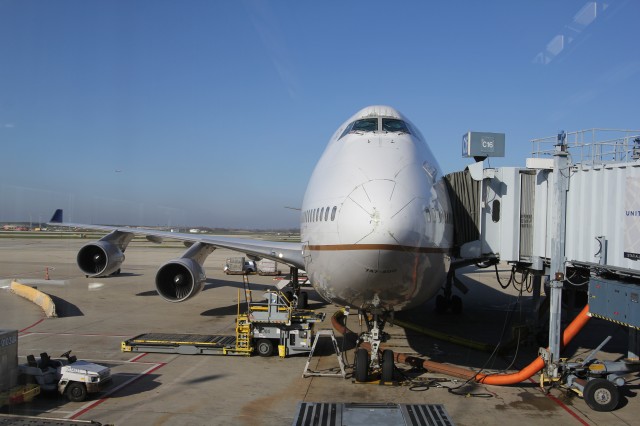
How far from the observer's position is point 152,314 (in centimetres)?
1886

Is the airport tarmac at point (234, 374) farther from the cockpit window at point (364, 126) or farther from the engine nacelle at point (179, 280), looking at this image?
the cockpit window at point (364, 126)

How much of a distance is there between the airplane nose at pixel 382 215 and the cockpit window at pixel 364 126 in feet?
9.42

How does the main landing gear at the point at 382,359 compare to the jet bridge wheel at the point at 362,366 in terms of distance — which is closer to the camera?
→ the main landing gear at the point at 382,359

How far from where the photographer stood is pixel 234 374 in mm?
11273

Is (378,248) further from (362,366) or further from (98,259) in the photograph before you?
(98,259)

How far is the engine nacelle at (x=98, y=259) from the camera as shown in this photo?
63.8 feet

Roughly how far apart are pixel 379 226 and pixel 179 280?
33.6 ft

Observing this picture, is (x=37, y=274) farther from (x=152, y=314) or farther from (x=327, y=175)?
(x=327, y=175)

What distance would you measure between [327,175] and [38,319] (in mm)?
12718

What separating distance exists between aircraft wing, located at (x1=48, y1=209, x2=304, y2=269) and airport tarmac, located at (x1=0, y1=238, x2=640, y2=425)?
8.77 feet

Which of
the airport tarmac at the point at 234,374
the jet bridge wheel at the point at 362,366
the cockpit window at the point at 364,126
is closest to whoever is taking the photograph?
the airport tarmac at the point at 234,374

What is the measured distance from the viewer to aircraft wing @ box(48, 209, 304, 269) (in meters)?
15.5

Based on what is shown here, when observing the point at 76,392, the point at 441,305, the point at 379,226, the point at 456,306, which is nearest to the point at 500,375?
the point at 379,226

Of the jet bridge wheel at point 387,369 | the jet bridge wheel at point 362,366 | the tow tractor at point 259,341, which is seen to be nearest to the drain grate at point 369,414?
the jet bridge wheel at point 387,369
